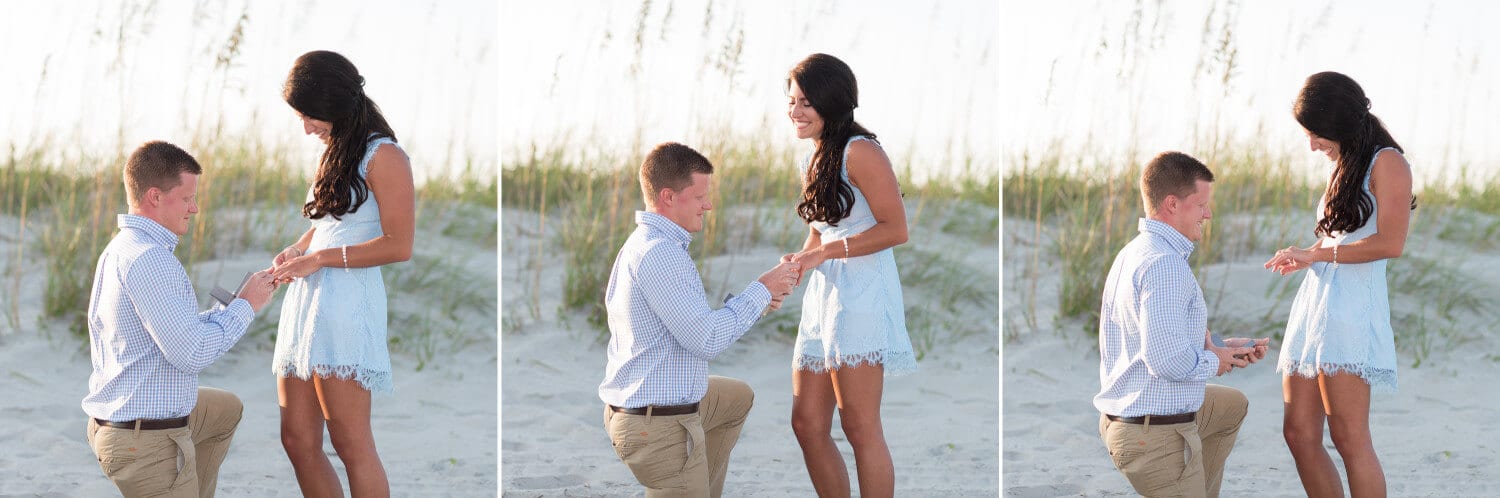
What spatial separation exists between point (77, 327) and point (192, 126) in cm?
101

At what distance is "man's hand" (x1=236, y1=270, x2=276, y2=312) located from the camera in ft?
10.5

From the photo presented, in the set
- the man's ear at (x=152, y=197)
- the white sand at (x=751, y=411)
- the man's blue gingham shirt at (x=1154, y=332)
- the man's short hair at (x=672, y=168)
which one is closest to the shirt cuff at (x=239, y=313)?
the man's ear at (x=152, y=197)

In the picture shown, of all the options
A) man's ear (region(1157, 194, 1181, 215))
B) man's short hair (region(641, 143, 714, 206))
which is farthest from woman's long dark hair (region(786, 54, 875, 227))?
man's ear (region(1157, 194, 1181, 215))

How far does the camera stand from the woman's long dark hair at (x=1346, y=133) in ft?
11.7

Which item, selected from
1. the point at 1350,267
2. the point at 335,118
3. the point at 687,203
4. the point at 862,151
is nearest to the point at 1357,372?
the point at 1350,267

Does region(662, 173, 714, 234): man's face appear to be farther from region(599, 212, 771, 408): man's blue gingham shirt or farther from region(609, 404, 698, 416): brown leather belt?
region(609, 404, 698, 416): brown leather belt

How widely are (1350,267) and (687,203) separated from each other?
154cm

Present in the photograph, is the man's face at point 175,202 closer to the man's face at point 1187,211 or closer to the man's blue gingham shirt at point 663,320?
the man's blue gingham shirt at point 663,320

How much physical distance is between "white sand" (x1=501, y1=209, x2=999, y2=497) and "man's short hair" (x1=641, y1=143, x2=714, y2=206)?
7.34 ft

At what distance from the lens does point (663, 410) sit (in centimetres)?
325

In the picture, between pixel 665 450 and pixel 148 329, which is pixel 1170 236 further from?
pixel 148 329

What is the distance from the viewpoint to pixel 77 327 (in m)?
6.70

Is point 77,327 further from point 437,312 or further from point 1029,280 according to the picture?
point 1029,280

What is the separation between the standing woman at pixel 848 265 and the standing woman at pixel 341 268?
0.93 metres
